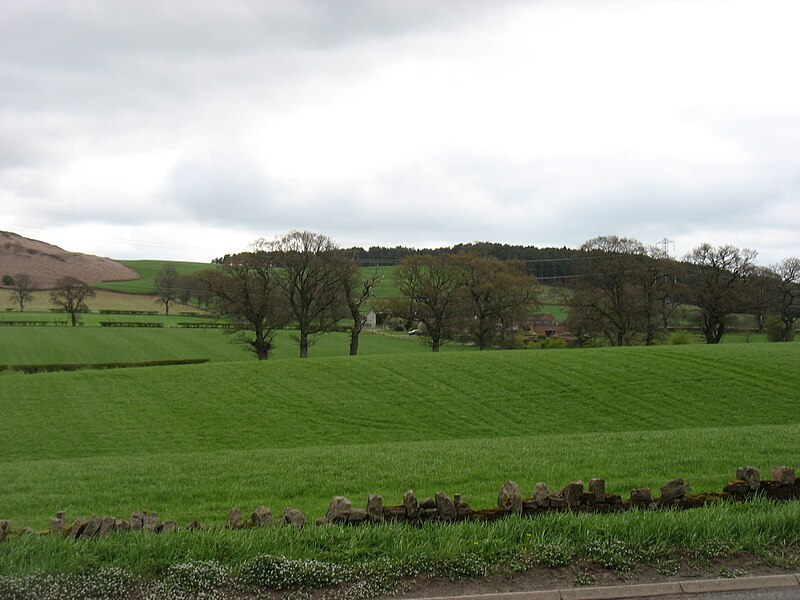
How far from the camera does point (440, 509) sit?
7508 millimetres

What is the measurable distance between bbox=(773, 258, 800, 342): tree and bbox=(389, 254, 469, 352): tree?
37187 mm

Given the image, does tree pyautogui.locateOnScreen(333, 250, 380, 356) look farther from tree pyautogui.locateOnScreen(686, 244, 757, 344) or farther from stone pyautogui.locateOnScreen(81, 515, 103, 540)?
stone pyautogui.locateOnScreen(81, 515, 103, 540)

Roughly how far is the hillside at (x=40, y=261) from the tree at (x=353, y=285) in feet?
155

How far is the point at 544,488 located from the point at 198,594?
159 inches

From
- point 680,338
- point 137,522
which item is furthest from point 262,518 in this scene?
point 680,338

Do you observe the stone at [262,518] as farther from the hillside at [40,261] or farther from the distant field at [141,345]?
the hillside at [40,261]

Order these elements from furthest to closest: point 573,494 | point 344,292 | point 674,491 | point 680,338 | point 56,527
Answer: point 680,338 → point 344,292 → point 674,491 → point 573,494 → point 56,527

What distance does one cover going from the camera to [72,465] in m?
17.6

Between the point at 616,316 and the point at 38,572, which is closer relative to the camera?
the point at 38,572

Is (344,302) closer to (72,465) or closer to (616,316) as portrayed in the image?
(616,316)

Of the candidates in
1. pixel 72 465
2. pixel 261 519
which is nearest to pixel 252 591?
pixel 261 519

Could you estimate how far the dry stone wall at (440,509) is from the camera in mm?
7094

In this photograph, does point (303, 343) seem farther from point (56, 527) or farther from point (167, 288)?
point (56, 527)

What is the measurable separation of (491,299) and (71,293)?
2114 inches
